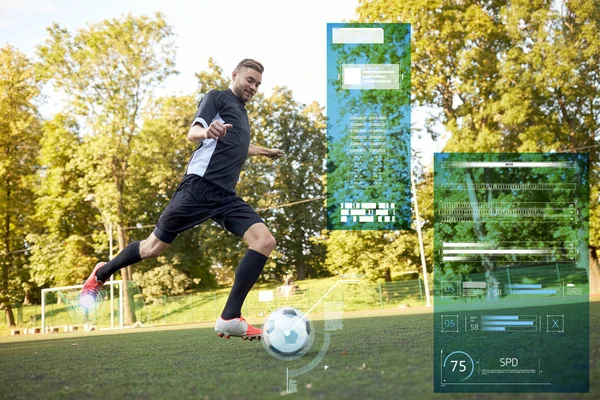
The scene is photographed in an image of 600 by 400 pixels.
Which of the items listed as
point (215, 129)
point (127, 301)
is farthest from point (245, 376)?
point (127, 301)

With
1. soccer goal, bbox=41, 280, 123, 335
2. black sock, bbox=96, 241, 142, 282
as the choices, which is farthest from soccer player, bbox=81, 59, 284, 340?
soccer goal, bbox=41, 280, 123, 335

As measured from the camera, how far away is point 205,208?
4.97 m

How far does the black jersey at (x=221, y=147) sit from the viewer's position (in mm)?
4918

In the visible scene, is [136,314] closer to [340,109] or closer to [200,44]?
[200,44]

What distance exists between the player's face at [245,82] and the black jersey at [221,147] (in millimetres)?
80

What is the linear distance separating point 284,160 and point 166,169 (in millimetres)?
5642

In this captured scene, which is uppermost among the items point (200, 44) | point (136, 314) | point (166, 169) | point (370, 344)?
point (200, 44)

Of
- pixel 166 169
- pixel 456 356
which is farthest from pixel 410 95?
pixel 456 356

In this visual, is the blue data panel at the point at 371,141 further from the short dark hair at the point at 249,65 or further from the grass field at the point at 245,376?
the grass field at the point at 245,376

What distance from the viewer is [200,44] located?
28047 millimetres

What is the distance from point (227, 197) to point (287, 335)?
1206 mm

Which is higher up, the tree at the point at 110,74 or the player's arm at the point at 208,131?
the tree at the point at 110,74

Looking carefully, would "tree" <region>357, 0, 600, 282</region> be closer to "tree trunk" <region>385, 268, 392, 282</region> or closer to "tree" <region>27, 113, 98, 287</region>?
"tree trunk" <region>385, 268, 392, 282</region>

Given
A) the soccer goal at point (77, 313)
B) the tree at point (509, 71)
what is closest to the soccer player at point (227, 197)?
the tree at point (509, 71)
